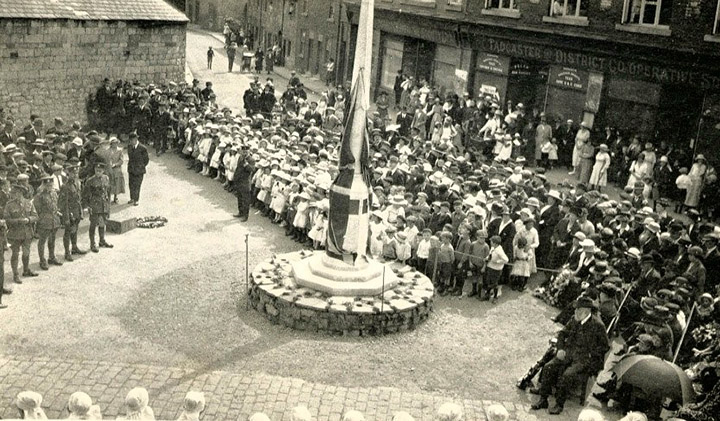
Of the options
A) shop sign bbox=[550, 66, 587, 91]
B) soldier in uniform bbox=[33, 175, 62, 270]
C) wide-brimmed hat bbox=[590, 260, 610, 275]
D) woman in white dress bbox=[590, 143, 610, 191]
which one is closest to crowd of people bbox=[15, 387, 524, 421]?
wide-brimmed hat bbox=[590, 260, 610, 275]

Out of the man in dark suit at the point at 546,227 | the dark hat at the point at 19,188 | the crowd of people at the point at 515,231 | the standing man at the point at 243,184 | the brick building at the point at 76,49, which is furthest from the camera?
the brick building at the point at 76,49

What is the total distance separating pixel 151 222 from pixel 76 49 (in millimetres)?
12683

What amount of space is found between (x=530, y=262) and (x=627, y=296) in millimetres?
2485

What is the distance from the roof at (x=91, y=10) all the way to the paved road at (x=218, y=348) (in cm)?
1314

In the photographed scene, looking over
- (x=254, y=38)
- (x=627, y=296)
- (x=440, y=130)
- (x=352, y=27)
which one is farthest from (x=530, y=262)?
(x=254, y=38)

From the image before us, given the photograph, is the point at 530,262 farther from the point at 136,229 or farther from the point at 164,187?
the point at 164,187

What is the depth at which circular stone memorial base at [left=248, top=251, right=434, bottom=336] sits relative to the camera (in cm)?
1267

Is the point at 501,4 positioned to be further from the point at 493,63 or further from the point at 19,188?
the point at 19,188

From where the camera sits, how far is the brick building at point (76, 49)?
2588 centimetres

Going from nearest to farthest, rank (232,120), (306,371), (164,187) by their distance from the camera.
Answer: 1. (306,371)
2. (164,187)
3. (232,120)

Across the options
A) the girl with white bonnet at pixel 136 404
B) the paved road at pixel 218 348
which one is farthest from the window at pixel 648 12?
the girl with white bonnet at pixel 136 404

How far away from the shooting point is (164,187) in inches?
822

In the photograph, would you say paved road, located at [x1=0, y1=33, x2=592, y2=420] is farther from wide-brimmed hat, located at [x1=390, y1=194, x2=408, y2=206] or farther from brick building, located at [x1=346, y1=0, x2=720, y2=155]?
brick building, located at [x1=346, y1=0, x2=720, y2=155]

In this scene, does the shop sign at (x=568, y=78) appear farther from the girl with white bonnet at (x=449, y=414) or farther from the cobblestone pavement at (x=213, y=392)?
the girl with white bonnet at (x=449, y=414)
